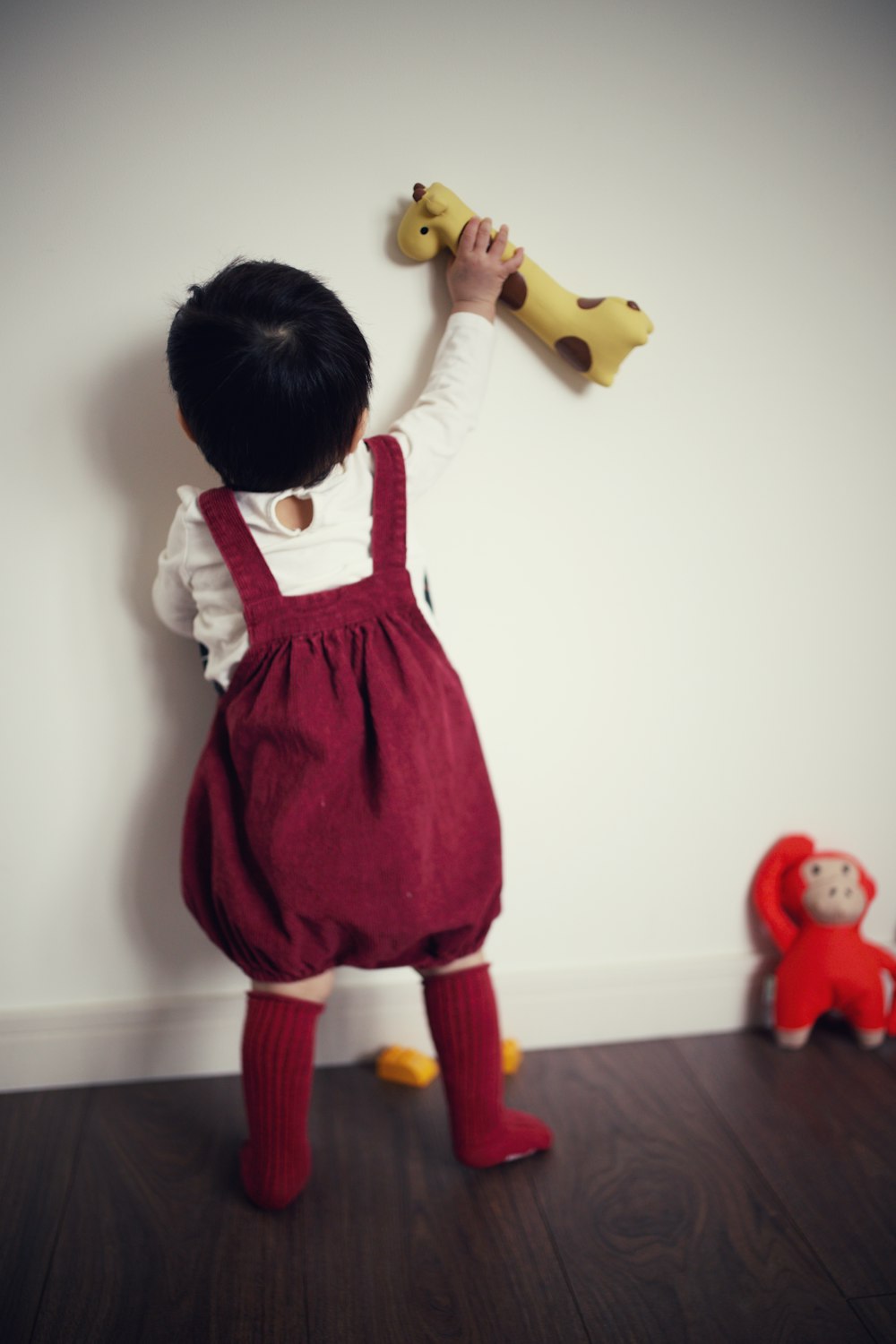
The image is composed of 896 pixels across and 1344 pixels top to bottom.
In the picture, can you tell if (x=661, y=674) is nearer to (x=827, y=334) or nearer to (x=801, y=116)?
(x=827, y=334)

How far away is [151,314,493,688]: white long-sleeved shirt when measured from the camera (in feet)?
2.97

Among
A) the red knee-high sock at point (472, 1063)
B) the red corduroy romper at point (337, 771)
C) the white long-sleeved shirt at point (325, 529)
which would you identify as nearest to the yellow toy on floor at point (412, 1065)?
the red knee-high sock at point (472, 1063)

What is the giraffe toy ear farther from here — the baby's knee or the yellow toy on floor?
the yellow toy on floor

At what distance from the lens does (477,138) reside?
0.99 m

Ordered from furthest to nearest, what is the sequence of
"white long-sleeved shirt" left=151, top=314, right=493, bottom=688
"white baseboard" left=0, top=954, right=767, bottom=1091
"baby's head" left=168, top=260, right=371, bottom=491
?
1. "white baseboard" left=0, top=954, right=767, bottom=1091
2. "white long-sleeved shirt" left=151, top=314, right=493, bottom=688
3. "baby's head" left=168, top=260, right=371, bottom=491

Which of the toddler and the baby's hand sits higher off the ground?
the baby's hand

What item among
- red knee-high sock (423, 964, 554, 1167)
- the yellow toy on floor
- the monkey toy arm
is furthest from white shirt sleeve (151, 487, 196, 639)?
the monkey toy arm

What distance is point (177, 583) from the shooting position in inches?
38.0

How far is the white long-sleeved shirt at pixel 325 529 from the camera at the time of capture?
91 cm

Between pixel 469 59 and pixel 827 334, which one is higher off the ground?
pixel 469 59

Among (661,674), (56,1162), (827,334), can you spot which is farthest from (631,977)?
(827,334)

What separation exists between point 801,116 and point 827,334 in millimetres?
224

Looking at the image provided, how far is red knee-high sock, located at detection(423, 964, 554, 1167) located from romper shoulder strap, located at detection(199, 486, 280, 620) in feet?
1.42

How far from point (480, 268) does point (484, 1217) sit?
937mm
